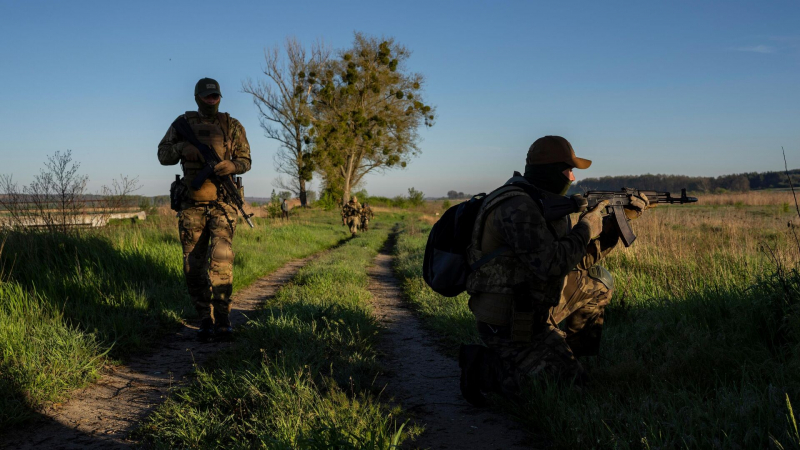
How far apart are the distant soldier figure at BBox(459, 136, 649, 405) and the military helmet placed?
335cm

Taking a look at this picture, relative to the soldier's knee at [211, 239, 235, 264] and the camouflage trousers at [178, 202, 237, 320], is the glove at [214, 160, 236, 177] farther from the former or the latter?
the soldier's knee at [211, 239, 235, 264]

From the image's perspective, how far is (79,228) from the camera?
7570 millimetres

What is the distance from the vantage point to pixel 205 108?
17.7 ft

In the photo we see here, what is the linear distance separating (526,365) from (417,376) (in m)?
1.01

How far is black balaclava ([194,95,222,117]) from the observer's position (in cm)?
536

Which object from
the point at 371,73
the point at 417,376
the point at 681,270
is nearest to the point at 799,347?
the point at 417,376

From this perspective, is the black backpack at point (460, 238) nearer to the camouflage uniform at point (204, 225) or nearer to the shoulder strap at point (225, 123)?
the camouflage uniform at point (204, 225)

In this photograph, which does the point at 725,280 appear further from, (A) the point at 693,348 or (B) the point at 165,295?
(B) the point at 165,295

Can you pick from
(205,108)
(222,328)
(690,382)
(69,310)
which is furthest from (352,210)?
(690,382)

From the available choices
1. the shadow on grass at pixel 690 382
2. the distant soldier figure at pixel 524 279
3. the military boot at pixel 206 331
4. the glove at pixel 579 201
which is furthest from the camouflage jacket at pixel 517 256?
the military boot at pixel 206 331

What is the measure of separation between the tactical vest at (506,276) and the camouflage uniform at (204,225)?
Answer: 116 inches

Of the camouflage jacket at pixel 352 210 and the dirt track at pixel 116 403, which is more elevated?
the camouflage jacket at pixel 352 210

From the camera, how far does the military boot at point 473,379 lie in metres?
3.34

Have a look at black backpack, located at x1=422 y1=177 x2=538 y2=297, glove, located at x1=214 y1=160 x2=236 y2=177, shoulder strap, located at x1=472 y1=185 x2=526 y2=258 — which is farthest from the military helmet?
shoulder strap, located at x1=472 y1=185 x2=526 y2=258
